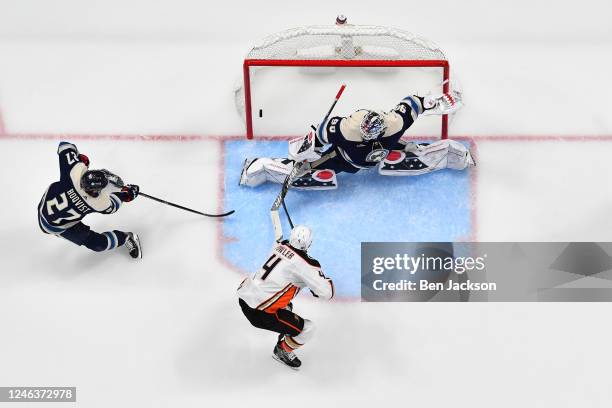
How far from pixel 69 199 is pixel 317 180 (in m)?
1.55

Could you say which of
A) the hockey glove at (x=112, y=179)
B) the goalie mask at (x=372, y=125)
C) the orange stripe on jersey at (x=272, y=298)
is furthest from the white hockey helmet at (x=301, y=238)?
the hockey glove at (x=112, y=179)

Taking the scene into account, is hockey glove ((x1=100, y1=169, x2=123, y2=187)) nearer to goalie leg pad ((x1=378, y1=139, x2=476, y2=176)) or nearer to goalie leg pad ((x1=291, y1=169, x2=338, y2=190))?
goalie leg pad ((x1=291, y1=169, x2=338, y2=190))

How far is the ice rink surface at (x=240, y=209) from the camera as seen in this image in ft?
21.5

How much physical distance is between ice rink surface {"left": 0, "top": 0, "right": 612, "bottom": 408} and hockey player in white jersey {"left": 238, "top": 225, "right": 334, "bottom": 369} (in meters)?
0.41

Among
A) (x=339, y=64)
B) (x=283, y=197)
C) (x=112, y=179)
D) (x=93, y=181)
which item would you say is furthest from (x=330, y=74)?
(x=93, y=181)

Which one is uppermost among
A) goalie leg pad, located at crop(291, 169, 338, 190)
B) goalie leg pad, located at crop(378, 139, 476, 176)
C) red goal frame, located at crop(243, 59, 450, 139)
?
red goal frame, located at crop(243, 59, 450, 139)

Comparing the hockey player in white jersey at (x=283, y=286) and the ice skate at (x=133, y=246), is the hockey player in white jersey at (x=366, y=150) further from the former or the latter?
the hockey player in white jersey at (x=283, y=286)

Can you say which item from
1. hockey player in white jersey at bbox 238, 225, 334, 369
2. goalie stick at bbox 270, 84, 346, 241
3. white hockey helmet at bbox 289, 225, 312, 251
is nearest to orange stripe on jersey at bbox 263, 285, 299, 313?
hockey player in white jersey at bbox 238, 225, 334, 369

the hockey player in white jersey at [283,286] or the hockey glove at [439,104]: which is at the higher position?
the hockey glove at [439,104]

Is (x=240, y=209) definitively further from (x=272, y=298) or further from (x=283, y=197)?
(x=272, y=298)

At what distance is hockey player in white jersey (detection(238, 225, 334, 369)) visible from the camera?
20.2ft

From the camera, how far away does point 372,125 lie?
6.69 m

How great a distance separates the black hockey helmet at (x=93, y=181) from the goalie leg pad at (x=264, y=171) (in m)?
1.05

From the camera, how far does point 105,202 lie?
21.6 feet
